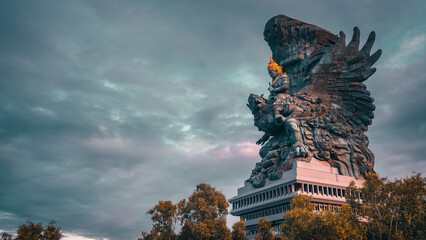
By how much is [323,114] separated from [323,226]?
4172 centimetres

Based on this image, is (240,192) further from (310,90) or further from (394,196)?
(394,196)

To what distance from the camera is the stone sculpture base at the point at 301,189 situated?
72.9m

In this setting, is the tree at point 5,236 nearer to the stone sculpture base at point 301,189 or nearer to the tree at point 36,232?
the tree at point 36,232

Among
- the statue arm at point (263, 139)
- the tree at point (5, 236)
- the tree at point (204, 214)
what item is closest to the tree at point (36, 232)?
the tree at point (5, 236)

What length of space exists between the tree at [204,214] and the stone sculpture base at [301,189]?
659 inches

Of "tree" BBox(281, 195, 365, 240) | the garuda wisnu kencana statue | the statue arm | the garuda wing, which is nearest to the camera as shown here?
"tree" BBox(281, 195, 365, 240)

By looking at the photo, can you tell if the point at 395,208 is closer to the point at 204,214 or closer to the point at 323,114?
the point at 204,214

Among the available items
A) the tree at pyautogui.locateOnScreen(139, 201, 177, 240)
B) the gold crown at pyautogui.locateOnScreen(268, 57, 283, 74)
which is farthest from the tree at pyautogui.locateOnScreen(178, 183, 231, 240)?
the gold crown at pyautogui.locateOnScreen(268, 57, 283, 74)

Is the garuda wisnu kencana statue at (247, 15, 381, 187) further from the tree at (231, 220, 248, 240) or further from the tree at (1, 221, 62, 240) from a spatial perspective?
the tree at (1, 221, 62, 240)

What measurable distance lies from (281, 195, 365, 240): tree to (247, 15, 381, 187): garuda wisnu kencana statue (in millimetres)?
28571

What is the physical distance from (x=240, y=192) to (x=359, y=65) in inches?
1583

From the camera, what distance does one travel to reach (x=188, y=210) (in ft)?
189

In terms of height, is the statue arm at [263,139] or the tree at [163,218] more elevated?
the statue arm at [263,139]

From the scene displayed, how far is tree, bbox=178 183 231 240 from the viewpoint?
177 feet
